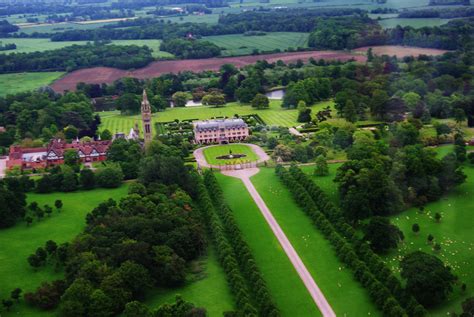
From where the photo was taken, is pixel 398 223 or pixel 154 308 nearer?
pixel 154 308

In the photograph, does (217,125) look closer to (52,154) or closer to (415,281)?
(52,154)

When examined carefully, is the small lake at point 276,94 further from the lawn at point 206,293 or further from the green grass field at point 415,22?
the lawn at point 206,293

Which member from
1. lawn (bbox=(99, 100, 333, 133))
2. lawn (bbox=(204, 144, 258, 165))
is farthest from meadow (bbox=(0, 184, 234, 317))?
lawn (bbox=(99, 100, 333, 133))

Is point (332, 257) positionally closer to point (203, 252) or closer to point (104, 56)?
point (203, 252)

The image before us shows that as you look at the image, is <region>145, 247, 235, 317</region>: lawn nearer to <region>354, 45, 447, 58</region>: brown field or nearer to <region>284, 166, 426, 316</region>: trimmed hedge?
<region>284, 166, 426, 316</region>: trimmed hedge

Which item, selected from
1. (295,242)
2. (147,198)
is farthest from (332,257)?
(147,198)

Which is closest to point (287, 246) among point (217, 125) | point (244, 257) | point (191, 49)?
point (244, 257)
